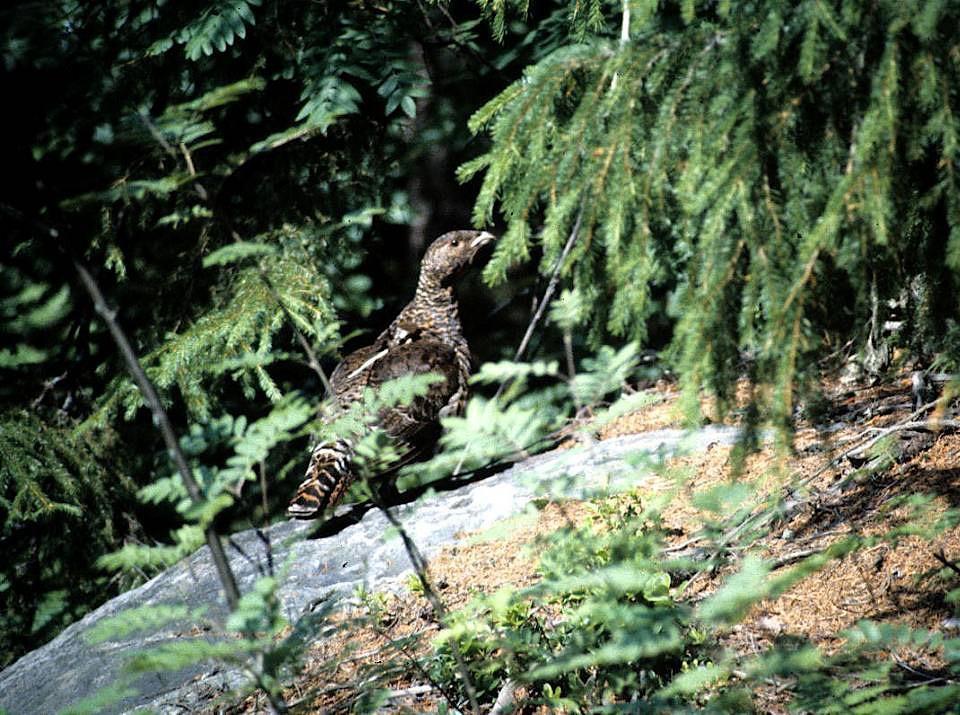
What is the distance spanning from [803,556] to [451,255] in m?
3.25

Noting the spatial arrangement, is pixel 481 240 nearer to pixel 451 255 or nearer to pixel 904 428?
pixel 451 255

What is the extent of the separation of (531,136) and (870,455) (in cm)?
198

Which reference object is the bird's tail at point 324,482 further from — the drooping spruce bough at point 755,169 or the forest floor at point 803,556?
the drooping spruce bough at point 755,169

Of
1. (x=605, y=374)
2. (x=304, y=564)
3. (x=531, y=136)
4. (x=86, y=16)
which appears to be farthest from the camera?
(x=86, y=16)

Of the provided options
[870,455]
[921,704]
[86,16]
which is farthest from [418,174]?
[921,704]

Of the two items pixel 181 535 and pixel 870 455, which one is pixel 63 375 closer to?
pixel 181 535

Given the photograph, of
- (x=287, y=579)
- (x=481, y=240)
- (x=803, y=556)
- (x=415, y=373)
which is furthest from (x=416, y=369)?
(x=803, y=556)

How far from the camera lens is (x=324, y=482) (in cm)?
483

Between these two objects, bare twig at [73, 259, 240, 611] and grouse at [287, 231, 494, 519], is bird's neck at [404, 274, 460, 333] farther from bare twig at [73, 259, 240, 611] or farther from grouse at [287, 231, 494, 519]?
bare twig at [73, 259, 240, 611]

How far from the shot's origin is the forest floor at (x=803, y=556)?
8.92 feet

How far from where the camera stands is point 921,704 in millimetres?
1697

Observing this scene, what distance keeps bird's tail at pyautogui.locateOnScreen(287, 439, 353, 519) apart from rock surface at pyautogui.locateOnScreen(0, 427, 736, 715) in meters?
0.16

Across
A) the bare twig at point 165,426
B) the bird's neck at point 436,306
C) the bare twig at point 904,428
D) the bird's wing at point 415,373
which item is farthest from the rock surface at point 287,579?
the bare twig at point 165,426

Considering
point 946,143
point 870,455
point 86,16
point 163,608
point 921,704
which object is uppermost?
point 86,16
